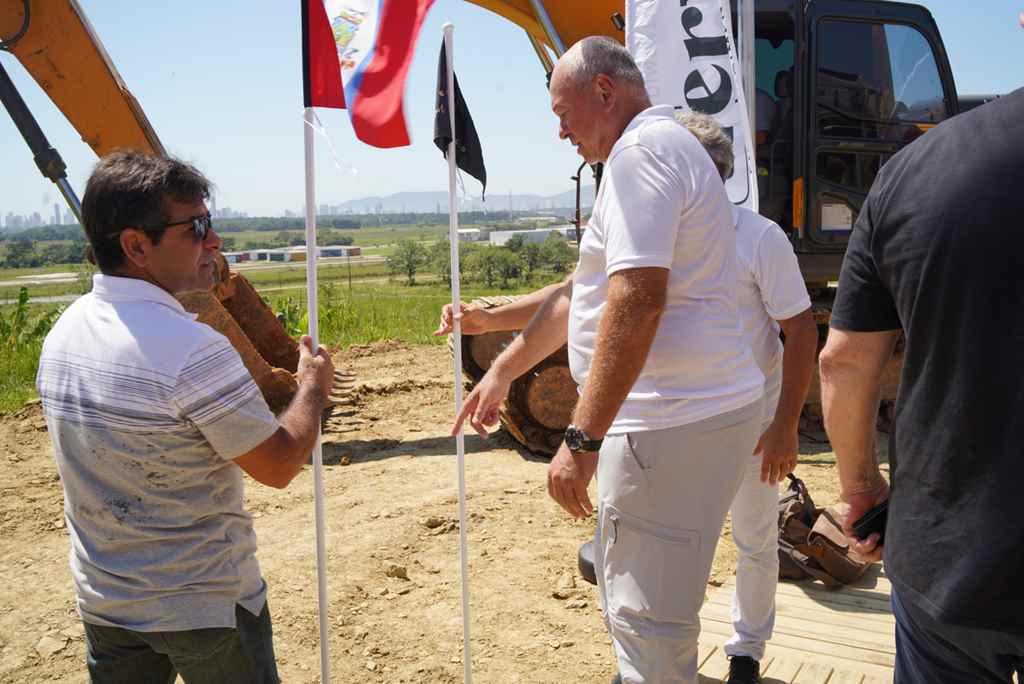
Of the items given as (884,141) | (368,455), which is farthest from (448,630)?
(884,141)

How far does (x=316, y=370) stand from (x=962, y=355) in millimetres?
1487

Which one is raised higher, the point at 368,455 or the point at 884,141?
the point at 884,141

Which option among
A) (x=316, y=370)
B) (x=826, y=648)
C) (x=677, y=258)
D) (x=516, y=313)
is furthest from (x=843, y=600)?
(x=316, y=370)

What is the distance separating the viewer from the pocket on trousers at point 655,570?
2.28m

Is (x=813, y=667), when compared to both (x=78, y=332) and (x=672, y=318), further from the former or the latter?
(x=78, y=332)

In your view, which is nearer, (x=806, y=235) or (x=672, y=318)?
(x=672, y=318)

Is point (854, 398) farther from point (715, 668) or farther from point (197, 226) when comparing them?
point (715, 668)

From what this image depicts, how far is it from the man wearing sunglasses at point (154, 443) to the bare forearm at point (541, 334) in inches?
41.5

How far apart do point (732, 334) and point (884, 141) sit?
5.12 metres

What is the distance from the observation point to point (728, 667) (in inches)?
136

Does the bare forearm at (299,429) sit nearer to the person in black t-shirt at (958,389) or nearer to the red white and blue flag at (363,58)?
the red white and blue flag at (363,58)

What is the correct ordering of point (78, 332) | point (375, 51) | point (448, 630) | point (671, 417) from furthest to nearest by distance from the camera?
point (448, 630) < point (375, 51) < point (671, 417) < point (78, 332)

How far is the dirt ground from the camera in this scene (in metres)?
3.86

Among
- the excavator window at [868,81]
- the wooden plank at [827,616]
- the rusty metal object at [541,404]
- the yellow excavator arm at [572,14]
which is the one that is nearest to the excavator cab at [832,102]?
the excavator window at [868,81]
